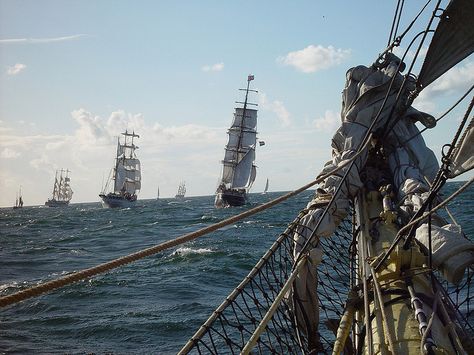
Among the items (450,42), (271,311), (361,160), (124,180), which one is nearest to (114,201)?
(124,180)

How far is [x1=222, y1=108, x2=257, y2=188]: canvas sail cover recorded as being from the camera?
247 ft

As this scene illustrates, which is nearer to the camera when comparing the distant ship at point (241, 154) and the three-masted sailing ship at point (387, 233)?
the three-masted sailing ship at point (387, 233)

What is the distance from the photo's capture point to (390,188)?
5.55 meters

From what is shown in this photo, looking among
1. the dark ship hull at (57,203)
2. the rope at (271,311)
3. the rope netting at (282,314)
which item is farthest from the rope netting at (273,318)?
the dark ship hull at (57,203)

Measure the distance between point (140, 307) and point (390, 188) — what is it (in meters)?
8.04

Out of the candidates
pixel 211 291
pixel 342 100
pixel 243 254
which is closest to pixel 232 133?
pixel 243 254

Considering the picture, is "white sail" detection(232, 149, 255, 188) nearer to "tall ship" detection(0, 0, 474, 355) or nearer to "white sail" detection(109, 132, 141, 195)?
"white sail" detection(109, 132, 141, 195)

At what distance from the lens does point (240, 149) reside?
77000mm

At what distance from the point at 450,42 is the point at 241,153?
7200 centimetres

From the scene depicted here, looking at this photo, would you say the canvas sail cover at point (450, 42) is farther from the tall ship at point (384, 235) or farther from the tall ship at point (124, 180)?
the tall ship at point (124, 180)

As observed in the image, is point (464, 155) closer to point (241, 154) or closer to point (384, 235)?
point (384, 235)

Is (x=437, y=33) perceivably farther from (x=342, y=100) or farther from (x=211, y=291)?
(x=211, y=291)

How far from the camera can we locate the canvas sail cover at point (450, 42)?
460 centimetres

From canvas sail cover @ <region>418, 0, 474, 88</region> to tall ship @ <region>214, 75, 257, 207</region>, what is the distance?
67.6 meters
